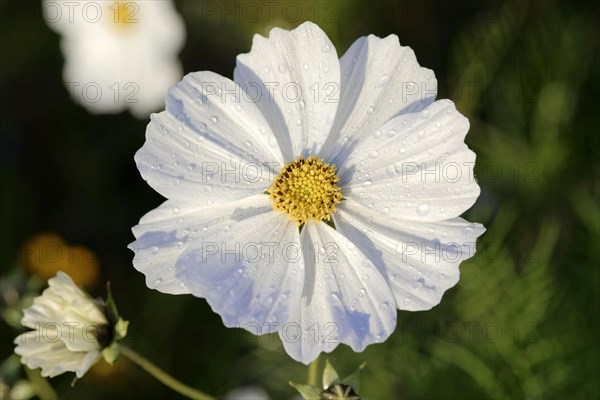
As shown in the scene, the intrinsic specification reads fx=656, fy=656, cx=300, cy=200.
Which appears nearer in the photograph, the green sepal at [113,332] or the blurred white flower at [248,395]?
the green sepal at [113,332]

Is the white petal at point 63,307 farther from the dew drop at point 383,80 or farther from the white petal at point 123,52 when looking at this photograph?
the white petal at point 123,52

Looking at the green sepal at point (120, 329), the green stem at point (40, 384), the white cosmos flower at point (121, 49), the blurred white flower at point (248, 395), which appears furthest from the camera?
the white cosmos flower at point (121, 49)

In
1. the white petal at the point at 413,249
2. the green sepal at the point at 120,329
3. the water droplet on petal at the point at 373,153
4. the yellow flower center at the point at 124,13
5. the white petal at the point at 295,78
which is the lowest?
the green sepal at the point at 120,329

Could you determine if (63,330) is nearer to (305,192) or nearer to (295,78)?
(305,192)

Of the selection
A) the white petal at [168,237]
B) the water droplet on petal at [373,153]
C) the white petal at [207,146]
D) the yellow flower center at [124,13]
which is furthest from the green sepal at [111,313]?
the yellow flower center at [124,13]

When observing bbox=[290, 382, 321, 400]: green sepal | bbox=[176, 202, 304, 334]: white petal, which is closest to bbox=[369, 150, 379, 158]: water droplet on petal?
bbox=[176, 202, 304, 334]: white petal

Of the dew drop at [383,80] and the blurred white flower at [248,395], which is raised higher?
the dew drop at [383,80]

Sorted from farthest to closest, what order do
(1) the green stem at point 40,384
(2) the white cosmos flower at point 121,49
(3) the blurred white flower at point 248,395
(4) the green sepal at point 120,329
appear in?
1. (2) the white cosmos flower at point 121,49
2. (3) the blurred white flower at point 248,395
3. (1) the green stem at point 40,384
4. (4) the green sepal at point 120,329

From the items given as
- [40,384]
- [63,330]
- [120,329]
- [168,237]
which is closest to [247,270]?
[168,237]

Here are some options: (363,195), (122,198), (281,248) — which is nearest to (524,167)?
(363,195)
